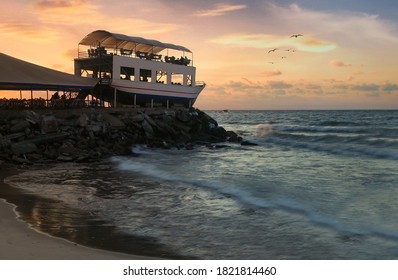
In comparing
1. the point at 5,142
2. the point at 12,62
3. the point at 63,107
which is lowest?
the point at 5,142

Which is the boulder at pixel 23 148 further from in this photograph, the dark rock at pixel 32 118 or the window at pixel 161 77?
the window at pixel 161 77

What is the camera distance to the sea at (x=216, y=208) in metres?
8.99

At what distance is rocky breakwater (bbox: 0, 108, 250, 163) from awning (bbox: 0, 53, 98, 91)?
2307mm

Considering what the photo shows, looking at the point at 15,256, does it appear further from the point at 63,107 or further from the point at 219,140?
the point at 219,140

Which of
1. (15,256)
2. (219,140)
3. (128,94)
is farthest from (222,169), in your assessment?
(128,94)

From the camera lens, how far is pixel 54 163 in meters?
21.5

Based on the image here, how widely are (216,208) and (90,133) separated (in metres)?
16.6

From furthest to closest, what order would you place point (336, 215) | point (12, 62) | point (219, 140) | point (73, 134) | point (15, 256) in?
point (219, 140) → point (12, 62) → point (73, 134) → point (336, 215) → point (15, 256)

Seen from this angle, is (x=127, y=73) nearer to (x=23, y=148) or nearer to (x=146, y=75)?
(x=146, y=75)

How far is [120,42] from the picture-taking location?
4169 centimetres

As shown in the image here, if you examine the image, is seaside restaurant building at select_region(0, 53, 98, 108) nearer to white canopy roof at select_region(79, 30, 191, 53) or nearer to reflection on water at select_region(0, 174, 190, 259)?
white canopy roof at select_region(79, 30, 191, 53)

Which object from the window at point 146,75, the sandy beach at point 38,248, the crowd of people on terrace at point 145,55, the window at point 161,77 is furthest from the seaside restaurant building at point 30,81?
the sandy beach at point 38,248

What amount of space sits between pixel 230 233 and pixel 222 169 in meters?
12.1

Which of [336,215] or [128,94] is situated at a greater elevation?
[128,94]
